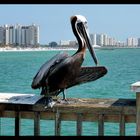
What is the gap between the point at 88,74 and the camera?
4.45m

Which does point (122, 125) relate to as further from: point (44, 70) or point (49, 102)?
point (44, 70)

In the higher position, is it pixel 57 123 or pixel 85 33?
pixel 85 33

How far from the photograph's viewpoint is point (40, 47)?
176 metres

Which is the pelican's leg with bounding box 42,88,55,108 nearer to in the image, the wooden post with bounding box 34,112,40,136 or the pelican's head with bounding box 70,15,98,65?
the wooden post with bounding box 34,112,40,136

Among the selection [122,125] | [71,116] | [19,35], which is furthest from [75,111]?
[19,35]

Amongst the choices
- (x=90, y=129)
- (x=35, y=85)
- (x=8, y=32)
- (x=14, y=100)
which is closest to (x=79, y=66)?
(x=35, y=85)

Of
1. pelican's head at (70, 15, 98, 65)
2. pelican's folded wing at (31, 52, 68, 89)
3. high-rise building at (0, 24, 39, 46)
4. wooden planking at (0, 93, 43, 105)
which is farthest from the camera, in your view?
high-rise building at (0, 24, 39, 46)

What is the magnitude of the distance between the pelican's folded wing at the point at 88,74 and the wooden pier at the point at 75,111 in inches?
11.3

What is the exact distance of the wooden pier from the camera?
12.4ft

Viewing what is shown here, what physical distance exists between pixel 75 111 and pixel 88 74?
0.66 meters

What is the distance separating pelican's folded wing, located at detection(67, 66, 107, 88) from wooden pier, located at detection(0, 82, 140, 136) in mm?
288

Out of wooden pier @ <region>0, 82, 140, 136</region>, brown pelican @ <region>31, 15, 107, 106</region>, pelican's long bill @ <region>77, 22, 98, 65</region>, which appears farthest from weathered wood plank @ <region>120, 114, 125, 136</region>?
pelican's long bill @ <region>77, 22, 98, 65</region>
